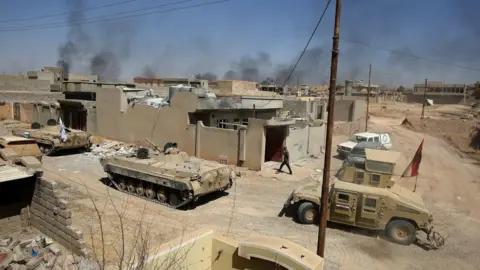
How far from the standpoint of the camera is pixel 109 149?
21.9 meters

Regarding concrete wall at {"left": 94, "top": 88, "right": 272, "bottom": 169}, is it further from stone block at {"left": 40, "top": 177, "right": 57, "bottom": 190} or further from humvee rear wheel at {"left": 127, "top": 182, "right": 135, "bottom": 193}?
stone block at {"left": 40, "top": 177, "right": 57, "bottom": 190}

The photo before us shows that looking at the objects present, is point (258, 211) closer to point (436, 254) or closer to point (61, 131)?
point (436, 254)

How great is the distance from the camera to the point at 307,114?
88.5 ft

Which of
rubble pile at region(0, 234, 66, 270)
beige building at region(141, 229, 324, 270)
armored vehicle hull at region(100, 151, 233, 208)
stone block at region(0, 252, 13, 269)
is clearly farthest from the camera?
armored vehicle hull at region(100, 151, 233, 208)

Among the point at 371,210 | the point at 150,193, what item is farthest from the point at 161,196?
the point at 371,210

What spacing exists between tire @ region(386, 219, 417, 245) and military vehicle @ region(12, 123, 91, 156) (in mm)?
16692

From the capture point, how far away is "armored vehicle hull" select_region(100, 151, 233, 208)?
12172mm

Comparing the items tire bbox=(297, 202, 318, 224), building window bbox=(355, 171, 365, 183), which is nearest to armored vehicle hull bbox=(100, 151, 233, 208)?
tire bbox=(297, 202, 318, 224)

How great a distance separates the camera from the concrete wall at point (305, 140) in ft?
65.3

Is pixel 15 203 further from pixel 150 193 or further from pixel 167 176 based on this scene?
pixel 150 193

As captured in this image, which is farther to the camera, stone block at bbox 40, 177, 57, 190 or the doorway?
the doorway

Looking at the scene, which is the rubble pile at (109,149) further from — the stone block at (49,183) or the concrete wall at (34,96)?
the concrete wall at (34,96)

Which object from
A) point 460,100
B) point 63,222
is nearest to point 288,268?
point 63,222

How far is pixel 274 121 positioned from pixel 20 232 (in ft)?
37.9
